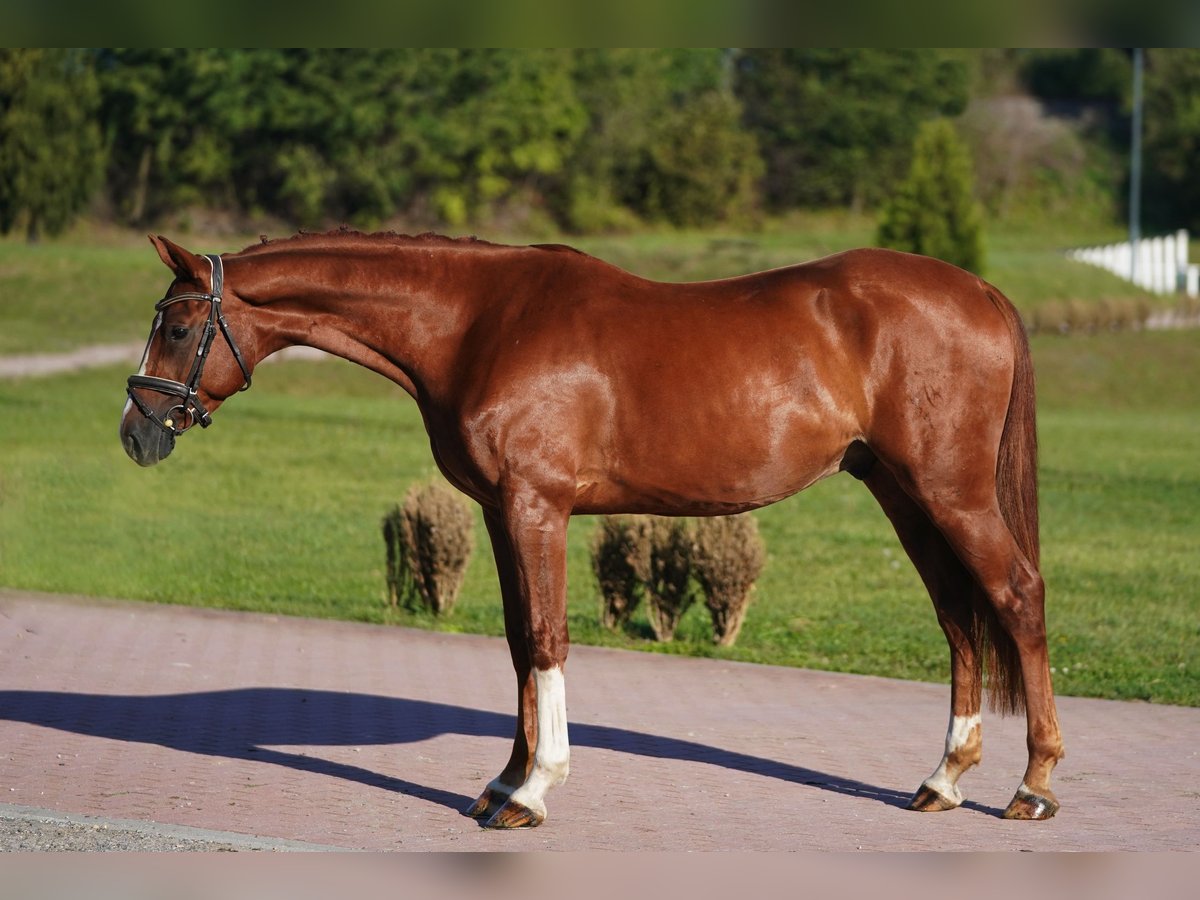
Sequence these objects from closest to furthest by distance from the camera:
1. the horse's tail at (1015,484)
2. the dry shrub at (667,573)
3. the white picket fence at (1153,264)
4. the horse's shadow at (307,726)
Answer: the horse's tail at (1015,484)
the horse's shadow at (307,726)
the dry shrub at (667,573)
the white picket fence at (1153,264)

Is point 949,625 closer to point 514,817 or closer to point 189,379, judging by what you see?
point 514,817

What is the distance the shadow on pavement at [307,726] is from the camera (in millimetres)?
7172

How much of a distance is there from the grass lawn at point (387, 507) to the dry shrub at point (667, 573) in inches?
9.4

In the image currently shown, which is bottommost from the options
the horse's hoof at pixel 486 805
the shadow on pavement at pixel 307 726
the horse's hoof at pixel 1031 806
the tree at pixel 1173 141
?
the shadow on pavement at pixel 307 726

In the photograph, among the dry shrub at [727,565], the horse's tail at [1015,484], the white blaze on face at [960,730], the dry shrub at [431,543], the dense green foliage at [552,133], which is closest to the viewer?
the horse's tail at [1015,484]

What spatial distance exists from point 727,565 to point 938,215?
24537mm

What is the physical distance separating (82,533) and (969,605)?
1199cm

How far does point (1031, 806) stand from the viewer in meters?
6.25

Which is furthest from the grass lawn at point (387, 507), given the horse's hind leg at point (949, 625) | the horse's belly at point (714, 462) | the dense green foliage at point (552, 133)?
the dense green foliage at point (552, 133)

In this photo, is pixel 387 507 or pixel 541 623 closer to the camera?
pixel 541 623

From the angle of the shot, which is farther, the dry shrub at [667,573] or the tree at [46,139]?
the tree at [46,139]

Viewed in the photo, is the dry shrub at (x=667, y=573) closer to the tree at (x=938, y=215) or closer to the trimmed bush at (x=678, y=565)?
the trimmed bush at (x=678, y=565)

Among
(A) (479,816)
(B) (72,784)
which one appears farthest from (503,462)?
(B) (72,784)

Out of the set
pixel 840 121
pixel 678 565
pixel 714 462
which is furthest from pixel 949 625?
pixel 840 121
